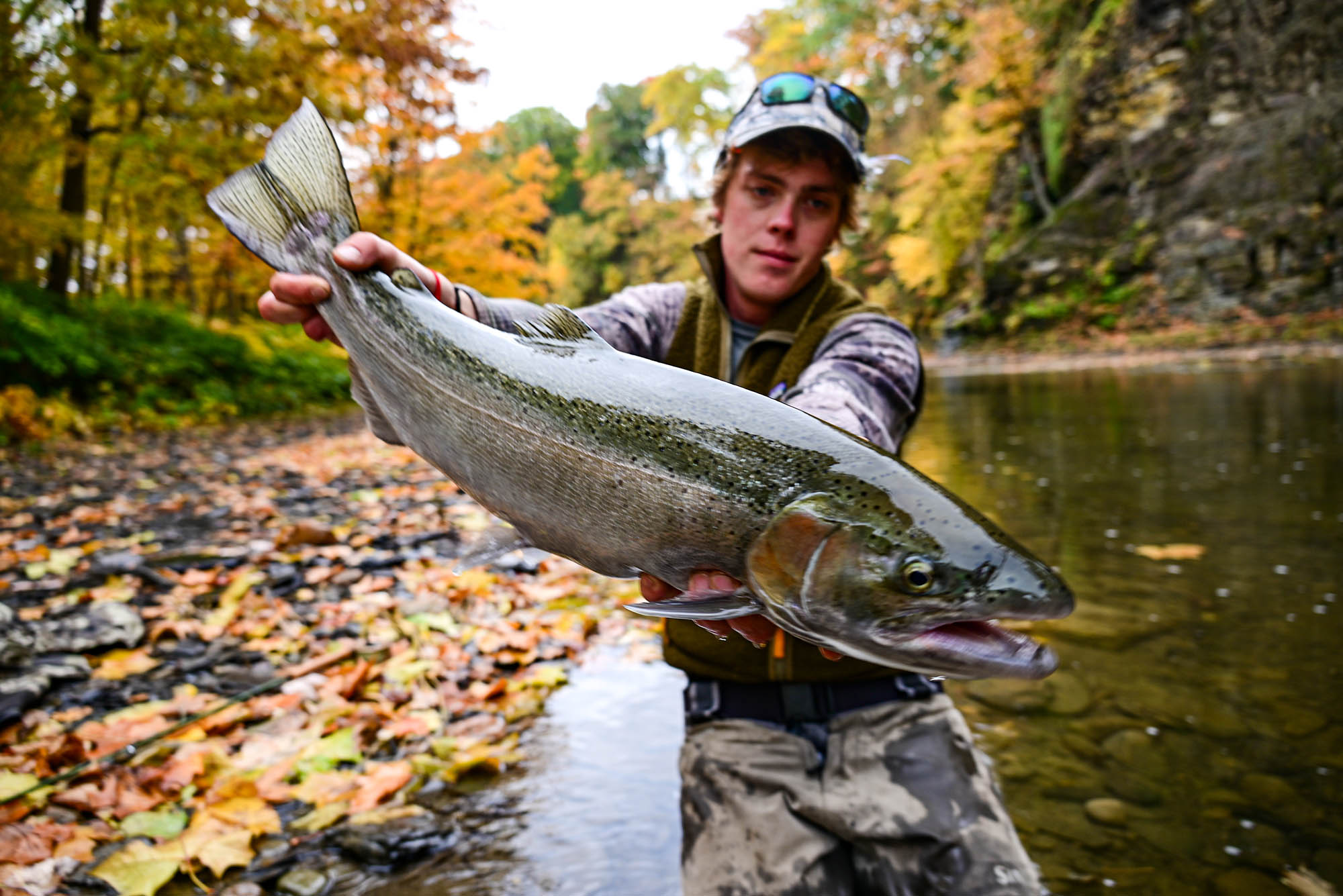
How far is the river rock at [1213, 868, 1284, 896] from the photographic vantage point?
259 centimetres

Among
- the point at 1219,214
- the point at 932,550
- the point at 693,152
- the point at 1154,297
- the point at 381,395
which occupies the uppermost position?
the point at 693,152

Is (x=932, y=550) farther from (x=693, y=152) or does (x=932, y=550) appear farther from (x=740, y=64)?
(x=740, y=64)

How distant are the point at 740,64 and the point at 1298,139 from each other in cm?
2607

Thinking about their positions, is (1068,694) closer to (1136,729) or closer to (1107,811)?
(1136,729)

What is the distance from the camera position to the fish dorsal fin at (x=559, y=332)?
167 cm

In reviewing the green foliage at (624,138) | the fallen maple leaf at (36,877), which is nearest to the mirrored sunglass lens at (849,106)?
the fallen maple leaf at (36,877)

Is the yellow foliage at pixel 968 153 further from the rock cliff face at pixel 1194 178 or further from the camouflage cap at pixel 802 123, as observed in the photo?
the camouflage cap at pixel 802 123

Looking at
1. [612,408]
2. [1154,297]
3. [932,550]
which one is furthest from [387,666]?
[1154,297]

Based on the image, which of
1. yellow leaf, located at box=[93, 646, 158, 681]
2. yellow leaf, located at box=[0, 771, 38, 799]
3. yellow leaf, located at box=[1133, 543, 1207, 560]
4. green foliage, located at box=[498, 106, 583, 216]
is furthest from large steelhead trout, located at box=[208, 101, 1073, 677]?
green foliage, located at box=[498, 106, 583, 216]

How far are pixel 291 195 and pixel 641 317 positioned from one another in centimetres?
127

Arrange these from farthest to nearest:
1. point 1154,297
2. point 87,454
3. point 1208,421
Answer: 1. point 1154,297
2. point 1208,421
3. point 87,454

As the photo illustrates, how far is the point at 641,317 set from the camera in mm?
2861

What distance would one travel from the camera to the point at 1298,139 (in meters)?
20.5

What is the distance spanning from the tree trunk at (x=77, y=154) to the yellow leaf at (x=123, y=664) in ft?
28.1
